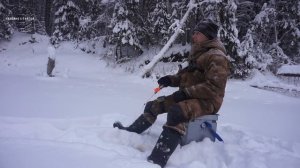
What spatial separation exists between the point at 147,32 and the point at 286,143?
10.9 metres

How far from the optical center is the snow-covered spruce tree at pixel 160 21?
14.2 metres

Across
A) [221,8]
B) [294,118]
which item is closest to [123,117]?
[294,118]

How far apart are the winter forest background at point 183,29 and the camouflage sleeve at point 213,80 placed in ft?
26.8

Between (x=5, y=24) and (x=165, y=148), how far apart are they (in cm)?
1606

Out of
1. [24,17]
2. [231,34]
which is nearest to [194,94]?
[231,34]

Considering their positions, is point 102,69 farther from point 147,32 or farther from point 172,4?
point 172,4

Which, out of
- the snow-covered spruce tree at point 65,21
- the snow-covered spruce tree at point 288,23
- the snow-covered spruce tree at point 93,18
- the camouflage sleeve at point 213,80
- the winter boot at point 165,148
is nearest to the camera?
the winter boot at point 165,148

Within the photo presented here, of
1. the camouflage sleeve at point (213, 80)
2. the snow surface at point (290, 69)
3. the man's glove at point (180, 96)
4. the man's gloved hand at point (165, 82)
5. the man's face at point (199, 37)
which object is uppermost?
the man's face at point (199, 37)

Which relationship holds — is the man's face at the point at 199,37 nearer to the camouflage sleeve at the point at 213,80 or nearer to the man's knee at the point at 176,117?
the camouflage sleeve at the point at 213,80

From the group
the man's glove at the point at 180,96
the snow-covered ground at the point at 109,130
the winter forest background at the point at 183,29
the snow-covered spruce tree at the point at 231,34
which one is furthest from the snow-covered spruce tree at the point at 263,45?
the man's glove at the point at 180,96

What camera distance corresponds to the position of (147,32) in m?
14.8

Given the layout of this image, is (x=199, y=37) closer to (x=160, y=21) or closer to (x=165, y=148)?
(x=165, y=148)

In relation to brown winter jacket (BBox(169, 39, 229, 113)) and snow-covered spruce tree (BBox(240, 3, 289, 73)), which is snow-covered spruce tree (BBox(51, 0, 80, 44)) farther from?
brown winter jacket (BBox(169, 39, 229, 113))

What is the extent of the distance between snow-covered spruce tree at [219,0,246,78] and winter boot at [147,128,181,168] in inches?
346
